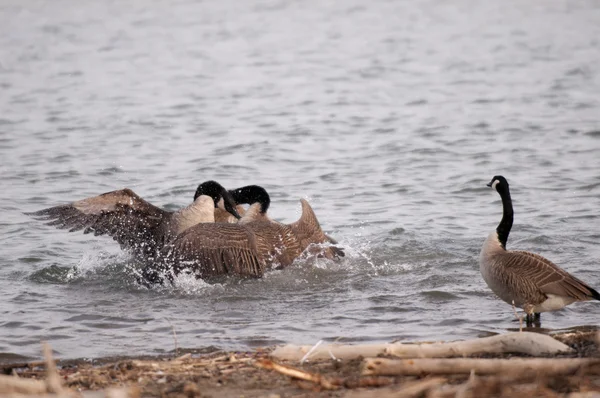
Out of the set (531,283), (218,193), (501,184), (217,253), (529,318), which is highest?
(501,184)

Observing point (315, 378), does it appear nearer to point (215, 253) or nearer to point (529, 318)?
point (529, 318)

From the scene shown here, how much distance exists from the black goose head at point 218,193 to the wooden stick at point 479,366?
5.68 meters

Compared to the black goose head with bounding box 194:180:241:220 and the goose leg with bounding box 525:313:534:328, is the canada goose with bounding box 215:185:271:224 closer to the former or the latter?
the black goose head with bounding box 194:180:241:220

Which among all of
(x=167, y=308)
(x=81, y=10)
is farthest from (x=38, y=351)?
(x=81, y=10)

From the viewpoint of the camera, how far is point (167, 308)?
358 inches

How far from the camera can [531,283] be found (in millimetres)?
8031

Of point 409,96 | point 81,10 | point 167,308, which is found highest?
point 81,10

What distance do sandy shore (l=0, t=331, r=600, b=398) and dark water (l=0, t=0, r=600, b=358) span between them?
4.37ft

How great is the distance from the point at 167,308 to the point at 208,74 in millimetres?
14707

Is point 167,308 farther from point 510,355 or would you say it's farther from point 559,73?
Answer: point 559,73

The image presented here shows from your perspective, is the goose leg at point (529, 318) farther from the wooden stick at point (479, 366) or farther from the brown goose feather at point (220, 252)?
the brown goose feather at point (220, 252)

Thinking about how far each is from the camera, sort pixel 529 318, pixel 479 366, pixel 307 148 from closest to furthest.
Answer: pixel 479 366 < pixel 529 318 < pixel 307 148

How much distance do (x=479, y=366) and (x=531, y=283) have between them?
268 centimetres

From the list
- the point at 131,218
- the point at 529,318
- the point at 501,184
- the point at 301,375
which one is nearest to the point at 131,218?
the point at 131,218
